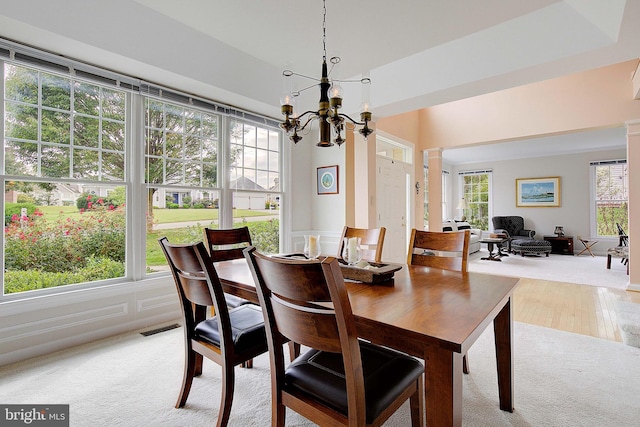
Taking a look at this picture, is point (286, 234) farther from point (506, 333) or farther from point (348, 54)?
point (506, 333)

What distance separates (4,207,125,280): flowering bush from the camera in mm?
2328

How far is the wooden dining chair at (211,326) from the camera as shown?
4.83ft

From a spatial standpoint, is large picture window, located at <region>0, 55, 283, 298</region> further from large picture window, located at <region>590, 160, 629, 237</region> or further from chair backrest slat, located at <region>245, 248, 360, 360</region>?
large picture window, located at <region>590, 160, 629, 237</region>

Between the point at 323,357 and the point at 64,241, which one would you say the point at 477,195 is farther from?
the point at 64,241

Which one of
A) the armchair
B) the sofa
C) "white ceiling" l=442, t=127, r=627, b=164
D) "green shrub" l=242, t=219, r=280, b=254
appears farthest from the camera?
the armchair

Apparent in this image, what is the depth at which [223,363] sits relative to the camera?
1512mm

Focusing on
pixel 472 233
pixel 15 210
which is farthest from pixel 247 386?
pixel 472 233

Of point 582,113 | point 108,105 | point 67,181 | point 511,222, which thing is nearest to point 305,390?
point 67,181

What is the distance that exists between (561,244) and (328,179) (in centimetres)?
726

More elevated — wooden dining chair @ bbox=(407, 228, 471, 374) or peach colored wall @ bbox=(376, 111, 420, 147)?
peach colored wall @ bbox=(376, 111, 420, 147)

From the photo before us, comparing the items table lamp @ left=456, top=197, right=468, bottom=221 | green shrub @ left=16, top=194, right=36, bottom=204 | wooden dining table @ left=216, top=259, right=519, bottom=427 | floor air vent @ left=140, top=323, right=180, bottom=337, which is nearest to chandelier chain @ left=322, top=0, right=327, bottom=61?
wooden dining table @ left=216, top=259, right=519, bottom=427

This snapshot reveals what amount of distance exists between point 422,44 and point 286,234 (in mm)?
2668

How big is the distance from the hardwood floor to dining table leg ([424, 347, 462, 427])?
272 cm

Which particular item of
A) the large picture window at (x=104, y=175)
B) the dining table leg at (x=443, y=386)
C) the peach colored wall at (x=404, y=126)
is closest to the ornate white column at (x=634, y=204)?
the peach colored wall at (x=404, y=126)
